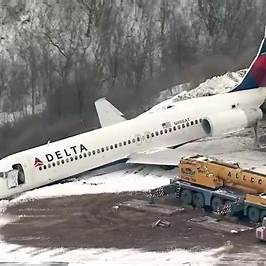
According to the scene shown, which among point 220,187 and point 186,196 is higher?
point 220,187

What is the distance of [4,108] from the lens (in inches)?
2562

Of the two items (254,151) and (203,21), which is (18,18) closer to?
(203,21)

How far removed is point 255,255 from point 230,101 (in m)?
17.4

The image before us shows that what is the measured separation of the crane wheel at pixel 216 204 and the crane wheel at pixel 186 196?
1.45m

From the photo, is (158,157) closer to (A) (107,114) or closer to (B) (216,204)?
(A) (107,114)

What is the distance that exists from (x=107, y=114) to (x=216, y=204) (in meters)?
15.1

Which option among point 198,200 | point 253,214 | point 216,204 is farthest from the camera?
point 198,200

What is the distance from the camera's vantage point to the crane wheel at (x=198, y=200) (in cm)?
3150

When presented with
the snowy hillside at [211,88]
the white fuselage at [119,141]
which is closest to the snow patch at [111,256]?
the white fuselage at [119,141]

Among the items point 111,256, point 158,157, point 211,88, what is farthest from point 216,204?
point 211,88

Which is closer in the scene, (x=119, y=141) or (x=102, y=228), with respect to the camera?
(x=102, y=228)

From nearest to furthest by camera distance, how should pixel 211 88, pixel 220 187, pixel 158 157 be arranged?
1. pixel 220 187
2. pixel 158 157
3. pixel 211 88

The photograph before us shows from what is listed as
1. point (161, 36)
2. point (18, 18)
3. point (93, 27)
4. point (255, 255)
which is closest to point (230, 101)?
point (255, 255)

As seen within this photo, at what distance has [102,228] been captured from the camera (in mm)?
29719
